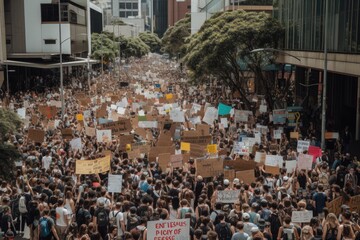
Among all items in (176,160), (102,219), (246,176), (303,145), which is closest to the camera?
(102,219)

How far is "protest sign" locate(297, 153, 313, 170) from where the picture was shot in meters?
15.6

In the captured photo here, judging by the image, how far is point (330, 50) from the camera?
26.4m

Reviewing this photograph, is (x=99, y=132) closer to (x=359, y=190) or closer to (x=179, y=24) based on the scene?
(x=359, y=190)

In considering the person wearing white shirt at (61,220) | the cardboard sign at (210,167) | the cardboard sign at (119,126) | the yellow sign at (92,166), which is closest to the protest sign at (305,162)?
the cardboard sign at (210,167)

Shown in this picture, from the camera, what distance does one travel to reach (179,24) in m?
96.9

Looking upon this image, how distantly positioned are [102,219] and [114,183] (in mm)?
1888

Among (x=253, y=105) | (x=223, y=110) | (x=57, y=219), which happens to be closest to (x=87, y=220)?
(x=57, y=219)

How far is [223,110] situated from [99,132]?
8.10 metres

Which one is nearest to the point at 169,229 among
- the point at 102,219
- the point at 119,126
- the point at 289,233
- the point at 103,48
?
the point at 102,219

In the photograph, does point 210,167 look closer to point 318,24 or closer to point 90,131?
point 90,131

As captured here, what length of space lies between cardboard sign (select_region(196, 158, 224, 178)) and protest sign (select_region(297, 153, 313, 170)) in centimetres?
205

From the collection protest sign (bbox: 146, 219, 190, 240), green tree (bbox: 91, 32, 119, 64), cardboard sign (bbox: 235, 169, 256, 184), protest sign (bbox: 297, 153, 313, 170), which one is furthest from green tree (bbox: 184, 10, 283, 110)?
green tree (bbox: 91, 32, 119, 64)

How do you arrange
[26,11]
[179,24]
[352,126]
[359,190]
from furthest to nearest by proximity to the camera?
[179,24]
[26,11]
[352,126]
[359,190]

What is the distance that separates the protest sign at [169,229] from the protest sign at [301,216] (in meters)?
2.06
